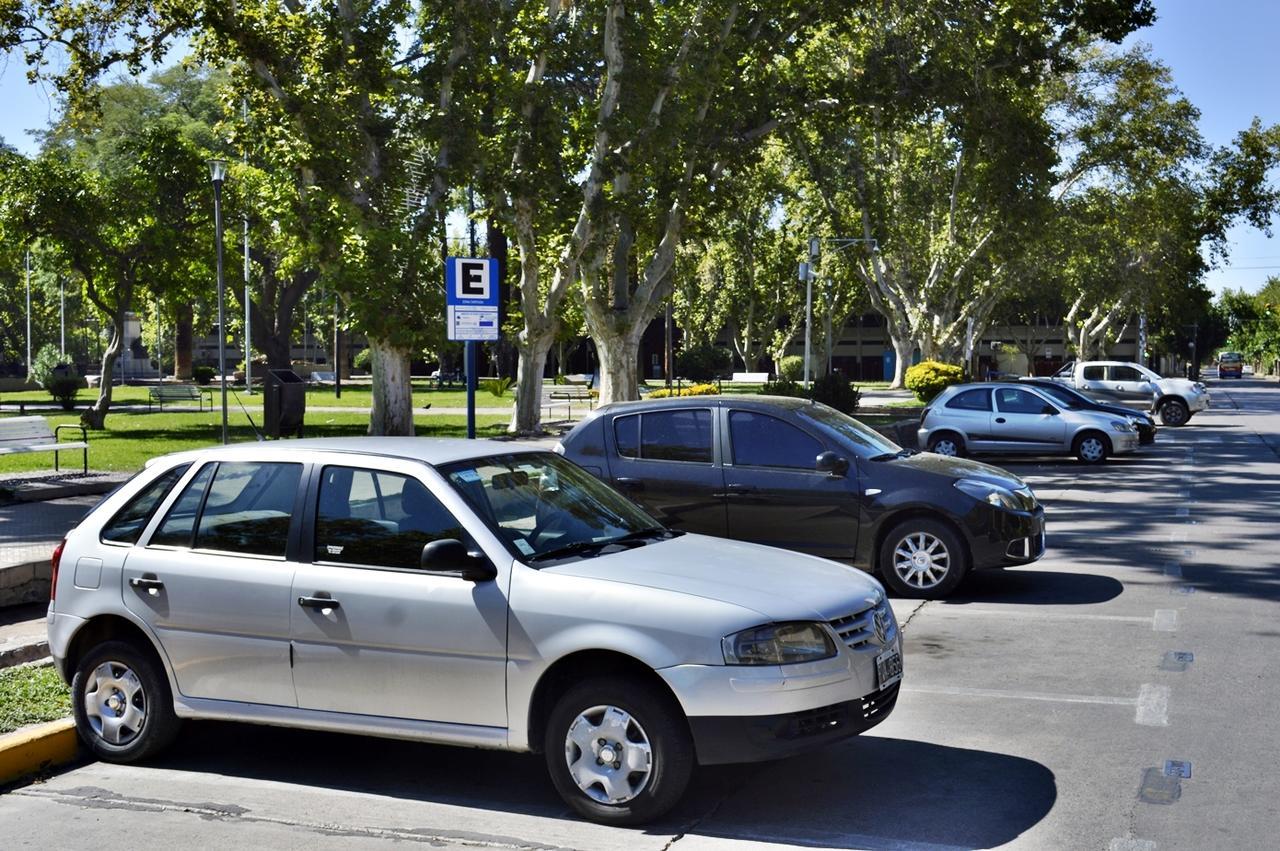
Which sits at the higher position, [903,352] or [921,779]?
[903,352]

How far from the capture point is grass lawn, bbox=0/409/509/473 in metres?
21.8

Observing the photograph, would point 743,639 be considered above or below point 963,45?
below

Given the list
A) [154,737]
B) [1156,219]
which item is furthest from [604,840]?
[1156,219]

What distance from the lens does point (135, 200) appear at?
3084 centimetres

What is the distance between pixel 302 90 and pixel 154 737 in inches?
715

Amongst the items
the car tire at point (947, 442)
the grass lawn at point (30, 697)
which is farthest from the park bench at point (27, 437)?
the car tire at point (947, 442)

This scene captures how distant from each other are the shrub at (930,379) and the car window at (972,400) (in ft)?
52.4

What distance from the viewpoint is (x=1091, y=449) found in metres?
24.5

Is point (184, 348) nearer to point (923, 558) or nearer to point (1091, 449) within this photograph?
point (1091, 449)

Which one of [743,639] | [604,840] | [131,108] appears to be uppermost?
[131,108]

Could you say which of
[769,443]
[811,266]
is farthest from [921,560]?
[811,266]

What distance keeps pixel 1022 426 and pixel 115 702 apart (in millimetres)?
20449

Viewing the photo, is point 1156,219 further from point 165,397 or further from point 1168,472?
point 165,397

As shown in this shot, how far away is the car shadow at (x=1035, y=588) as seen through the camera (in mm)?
10945
